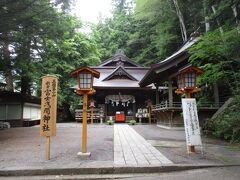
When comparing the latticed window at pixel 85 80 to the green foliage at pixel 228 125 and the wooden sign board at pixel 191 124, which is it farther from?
the green foliage at pixel 228 125

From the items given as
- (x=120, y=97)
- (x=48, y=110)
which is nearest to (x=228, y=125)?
(x=48, y=110)

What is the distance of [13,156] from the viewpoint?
720 cm

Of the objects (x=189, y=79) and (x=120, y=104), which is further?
(x=120, y=104)

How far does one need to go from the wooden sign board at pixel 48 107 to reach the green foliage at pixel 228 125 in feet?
21.9

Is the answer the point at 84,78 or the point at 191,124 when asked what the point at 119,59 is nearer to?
the point at 84,78

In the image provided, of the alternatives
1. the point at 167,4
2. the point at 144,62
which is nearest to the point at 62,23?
the point at 167,4

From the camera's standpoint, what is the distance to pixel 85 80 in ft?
24.2

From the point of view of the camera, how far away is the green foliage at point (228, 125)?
968 cm

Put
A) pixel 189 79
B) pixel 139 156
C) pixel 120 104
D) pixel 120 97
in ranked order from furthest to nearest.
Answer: pixel 120 104 → pixel 120 97 → pixel 189 79 → pixel 139 156

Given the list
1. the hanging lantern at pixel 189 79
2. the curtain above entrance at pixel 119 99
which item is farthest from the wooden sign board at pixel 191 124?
the curtain above entrance at pixel 119 99

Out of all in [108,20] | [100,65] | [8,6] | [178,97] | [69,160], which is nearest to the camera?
[69,160]

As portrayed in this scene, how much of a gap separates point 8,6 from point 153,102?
60.4 feet

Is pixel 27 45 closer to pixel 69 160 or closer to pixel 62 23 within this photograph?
pixel 62 23

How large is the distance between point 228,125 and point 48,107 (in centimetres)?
690
